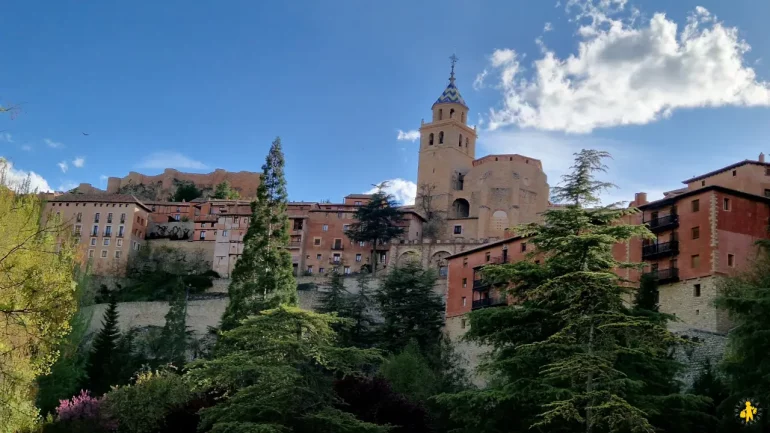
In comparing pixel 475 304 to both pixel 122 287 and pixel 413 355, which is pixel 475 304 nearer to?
pixel 413 355

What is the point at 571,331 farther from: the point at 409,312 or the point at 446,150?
the point at 446,150

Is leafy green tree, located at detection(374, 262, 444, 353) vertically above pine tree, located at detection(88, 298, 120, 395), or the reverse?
leafy green tree, located at detection(374, 262, 444, 353)

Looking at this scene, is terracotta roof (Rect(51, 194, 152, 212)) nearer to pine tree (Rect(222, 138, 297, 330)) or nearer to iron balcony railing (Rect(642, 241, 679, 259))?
pine tree (Rect(222, 138, 297, 330))

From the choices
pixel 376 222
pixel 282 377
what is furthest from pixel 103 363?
pixel 282 377

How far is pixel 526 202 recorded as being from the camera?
76.1 metres

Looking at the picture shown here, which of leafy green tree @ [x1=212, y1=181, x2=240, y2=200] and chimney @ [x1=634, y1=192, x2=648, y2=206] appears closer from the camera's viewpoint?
chimney @ [x1=634, y1=192, x2=648, y2=206]

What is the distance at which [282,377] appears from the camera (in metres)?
21.7

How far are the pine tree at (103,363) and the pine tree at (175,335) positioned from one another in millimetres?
3164

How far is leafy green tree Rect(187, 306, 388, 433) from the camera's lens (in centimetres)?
2177

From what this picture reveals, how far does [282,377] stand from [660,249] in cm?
2398

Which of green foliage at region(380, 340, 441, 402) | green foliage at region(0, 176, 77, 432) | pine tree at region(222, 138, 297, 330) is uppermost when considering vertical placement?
pine tree at region(222, 138, 297, 330)

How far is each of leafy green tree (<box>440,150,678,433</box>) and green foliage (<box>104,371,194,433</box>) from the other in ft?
47.6

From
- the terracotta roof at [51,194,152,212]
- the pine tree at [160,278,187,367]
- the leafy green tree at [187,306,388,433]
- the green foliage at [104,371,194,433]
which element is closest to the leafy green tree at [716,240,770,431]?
the leafy green tree at [187,306,388,433]

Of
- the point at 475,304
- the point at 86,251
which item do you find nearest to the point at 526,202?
the point at 475,304
